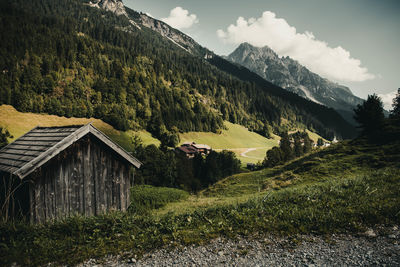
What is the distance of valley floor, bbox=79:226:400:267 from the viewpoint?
4727 mm

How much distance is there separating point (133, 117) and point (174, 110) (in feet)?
128

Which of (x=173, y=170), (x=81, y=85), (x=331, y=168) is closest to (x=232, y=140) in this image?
(x=173, y=170)

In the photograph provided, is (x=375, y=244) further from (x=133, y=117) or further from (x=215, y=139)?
(x=215, y=139)

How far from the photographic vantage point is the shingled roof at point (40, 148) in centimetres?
863

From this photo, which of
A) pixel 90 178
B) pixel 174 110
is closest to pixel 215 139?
pixel 174 110

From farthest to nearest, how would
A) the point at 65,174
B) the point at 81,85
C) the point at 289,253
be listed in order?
the point at 81,85 < the point at 65,174 < the point at 289,253

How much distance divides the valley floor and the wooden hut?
4948mm

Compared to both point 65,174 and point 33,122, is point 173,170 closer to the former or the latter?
point 65,174

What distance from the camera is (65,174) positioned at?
9.54 meters

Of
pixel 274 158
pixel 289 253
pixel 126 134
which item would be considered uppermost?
pixel 126 134

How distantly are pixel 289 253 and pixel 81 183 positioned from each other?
920 centimetres

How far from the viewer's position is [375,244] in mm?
5137

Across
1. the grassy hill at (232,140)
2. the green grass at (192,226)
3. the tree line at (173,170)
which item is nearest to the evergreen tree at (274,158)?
the tree line at (173,170)

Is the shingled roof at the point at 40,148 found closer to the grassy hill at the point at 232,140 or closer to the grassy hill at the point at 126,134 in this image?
the grassy hill at the point at 126,134
